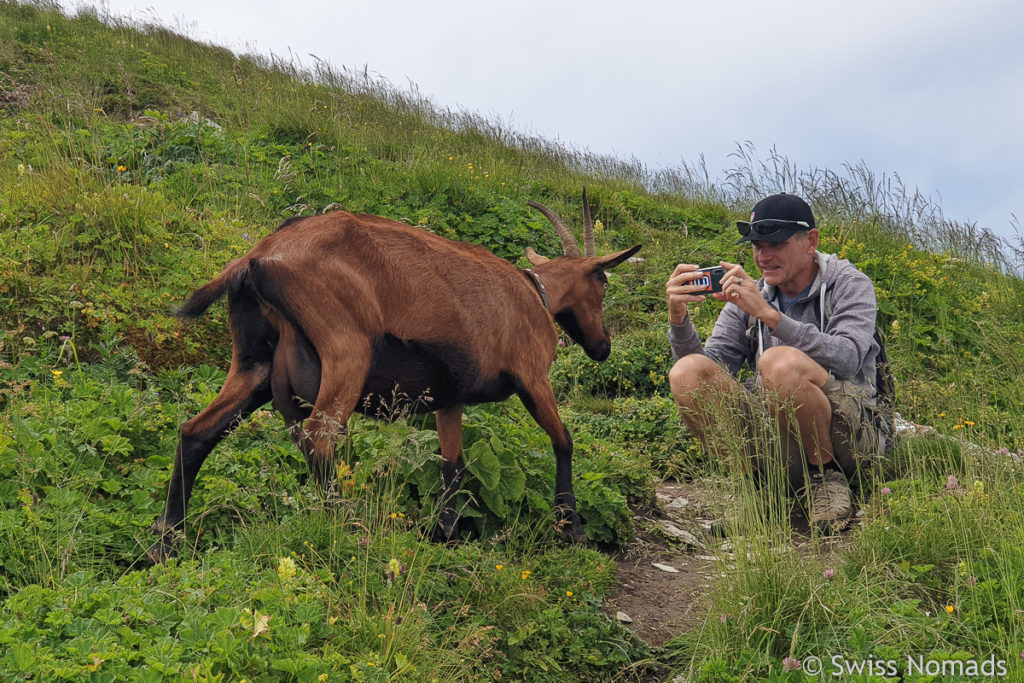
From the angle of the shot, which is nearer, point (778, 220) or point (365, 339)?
point (365, 339)

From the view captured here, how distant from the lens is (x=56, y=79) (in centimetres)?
1079

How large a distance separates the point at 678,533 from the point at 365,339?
7.67ft

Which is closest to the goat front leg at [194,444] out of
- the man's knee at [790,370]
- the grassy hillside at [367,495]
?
the grassy hillside at [367,495]

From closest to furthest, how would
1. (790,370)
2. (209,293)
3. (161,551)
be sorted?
(161,551) → (209,293) → (790,370)

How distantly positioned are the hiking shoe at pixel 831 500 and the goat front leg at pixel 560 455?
4.28 feet

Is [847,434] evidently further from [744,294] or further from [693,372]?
[744,294]

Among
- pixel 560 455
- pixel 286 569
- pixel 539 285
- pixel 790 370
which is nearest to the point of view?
pixel 286 569

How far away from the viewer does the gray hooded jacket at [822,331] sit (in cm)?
461

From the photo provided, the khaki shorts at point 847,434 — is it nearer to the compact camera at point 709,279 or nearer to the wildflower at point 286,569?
the compact camera at point 709,279

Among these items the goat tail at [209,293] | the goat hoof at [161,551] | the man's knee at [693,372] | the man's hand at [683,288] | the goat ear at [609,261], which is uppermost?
the goat ear at [609,261]

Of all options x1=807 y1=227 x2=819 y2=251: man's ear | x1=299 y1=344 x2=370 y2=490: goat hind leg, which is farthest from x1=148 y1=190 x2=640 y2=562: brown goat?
x1=807 y1=227 x2=819 y2=251: man's ear

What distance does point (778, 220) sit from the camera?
4.71 meters

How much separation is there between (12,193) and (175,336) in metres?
1.86

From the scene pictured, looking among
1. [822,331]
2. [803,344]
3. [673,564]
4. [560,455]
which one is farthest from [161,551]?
[822,331]
